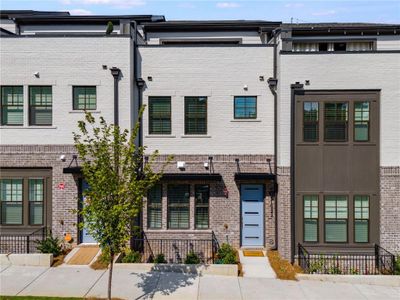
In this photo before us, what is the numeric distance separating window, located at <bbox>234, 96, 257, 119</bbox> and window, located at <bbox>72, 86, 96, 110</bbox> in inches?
215

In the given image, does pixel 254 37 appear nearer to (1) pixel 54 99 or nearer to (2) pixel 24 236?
(1) pixel 54 99

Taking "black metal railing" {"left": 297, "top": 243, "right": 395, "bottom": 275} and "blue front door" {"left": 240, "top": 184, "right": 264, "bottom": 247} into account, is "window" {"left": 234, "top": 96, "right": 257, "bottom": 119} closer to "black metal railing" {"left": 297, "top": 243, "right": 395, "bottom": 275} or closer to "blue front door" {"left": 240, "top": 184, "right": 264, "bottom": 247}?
"blue front door" {"left": 240, "top": 184, "right": 264, "bottom": 247}

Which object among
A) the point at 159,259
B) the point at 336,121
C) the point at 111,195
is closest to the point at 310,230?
the point at 336,121

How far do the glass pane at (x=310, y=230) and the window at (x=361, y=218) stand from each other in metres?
1.41

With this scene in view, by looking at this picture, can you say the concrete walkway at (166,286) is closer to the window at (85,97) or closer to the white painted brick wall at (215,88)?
the white painted brick wall at (215,88)

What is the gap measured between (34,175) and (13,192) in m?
1.04

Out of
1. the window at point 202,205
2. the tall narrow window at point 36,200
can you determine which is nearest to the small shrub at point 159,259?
the window at point 202,205

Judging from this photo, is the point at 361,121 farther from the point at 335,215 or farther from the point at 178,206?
the point at 178,206

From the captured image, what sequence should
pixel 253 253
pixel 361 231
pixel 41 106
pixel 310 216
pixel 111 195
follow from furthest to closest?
pixel 41 106
pixel 253 253
pixel 310 216
pixel 361 231
pixel 111 195

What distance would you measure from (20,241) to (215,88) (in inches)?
366

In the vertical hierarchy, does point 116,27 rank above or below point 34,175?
above

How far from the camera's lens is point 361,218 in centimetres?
1476

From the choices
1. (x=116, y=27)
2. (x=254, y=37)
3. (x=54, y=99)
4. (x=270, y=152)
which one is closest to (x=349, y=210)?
(x=270, y=152)

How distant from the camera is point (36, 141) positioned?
15445 mm
